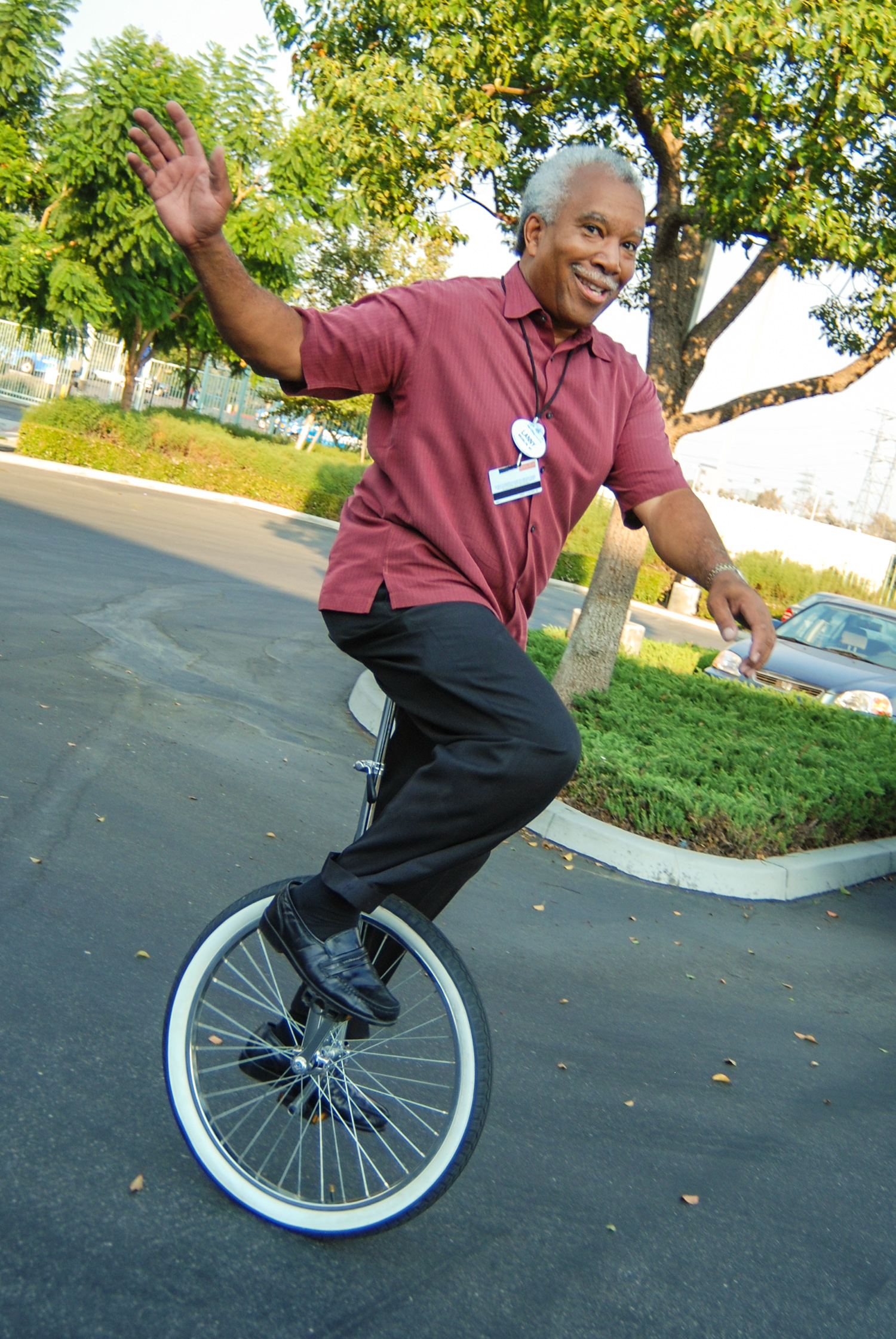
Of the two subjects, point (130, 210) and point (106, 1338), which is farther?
point (130, 210)

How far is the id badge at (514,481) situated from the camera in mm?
2439

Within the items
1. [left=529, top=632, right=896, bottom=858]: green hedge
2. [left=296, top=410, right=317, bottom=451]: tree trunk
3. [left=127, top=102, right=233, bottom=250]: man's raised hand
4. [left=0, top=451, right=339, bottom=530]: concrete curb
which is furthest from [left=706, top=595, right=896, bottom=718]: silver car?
[left=296, top=410, right=317, bottom=451]: tree trunk

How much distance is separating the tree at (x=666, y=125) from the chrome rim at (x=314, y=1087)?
534 cm

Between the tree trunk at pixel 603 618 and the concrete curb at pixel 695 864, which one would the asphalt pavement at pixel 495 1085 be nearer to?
the concrete curb at pixel 695 864

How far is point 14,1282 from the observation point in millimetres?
2115

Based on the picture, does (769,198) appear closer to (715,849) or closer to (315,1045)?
(715,849)

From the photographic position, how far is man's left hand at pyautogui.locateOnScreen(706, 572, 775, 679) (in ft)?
8.04

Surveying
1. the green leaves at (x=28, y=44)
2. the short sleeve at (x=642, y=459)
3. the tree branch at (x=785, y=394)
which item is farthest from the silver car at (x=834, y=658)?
the green leaves at (x=28, y=44)

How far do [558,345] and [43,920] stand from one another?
7.86ft

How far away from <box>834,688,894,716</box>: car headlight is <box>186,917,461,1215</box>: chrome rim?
29.2ft

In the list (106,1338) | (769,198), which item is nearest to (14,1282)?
(106,1338)

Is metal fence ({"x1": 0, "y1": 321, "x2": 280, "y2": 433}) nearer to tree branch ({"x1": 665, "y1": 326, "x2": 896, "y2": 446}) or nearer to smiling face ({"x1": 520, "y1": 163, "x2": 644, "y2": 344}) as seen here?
tree branch ({"x1": 665, "y1": 326, "x2": 896, "y2": 446})

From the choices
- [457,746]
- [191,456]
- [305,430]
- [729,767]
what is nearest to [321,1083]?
[457,746]

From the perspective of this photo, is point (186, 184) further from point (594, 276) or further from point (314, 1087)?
point (314, 1087)
